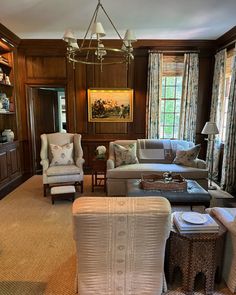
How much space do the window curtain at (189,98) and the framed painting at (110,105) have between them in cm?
131

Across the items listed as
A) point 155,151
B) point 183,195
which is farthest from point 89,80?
point 183,195

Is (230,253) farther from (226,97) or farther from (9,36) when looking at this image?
(9,36)

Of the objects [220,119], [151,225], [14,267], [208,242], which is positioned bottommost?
[14,267]

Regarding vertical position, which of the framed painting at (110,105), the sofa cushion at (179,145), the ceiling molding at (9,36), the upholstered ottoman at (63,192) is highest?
the ceiling molding at (9,36)

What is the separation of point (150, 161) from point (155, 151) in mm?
259

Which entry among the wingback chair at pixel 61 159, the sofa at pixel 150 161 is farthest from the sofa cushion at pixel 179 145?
the wingback chair at pixel 61 159

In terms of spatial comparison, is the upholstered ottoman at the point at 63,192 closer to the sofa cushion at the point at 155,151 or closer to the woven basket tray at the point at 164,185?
the woven basket tray at the point at 164,185

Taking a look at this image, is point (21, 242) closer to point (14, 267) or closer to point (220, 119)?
point (14, 267)

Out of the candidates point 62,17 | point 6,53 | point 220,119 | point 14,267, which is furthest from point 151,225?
point 6,53

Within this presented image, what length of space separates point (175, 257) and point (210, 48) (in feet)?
16.9

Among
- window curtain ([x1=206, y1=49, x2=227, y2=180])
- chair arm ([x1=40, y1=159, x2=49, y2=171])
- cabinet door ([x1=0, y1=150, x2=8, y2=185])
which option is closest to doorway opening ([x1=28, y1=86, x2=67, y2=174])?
cabinet door ([x1=0, y1=150, x2=8, y2=185])

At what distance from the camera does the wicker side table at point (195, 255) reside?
194 cm

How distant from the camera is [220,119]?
5250 millimetres

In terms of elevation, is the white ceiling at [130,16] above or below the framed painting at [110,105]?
above
